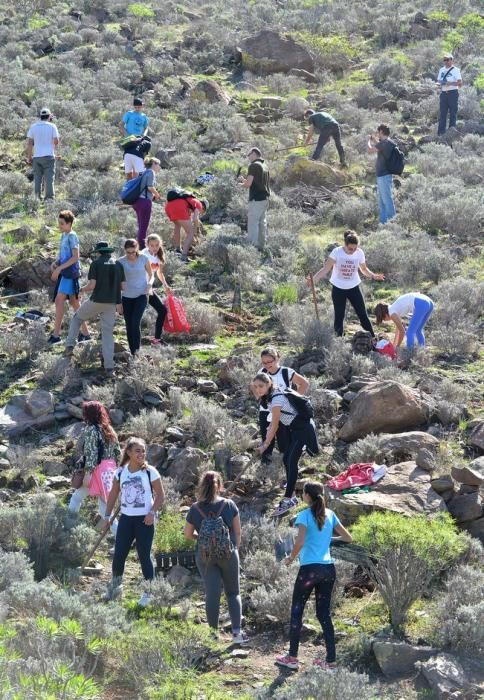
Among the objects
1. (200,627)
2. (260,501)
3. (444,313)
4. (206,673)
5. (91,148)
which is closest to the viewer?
(206,673)

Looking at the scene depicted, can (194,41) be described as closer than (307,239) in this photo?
No

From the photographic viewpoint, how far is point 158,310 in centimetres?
1432

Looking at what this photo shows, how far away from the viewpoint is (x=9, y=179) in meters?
20.6

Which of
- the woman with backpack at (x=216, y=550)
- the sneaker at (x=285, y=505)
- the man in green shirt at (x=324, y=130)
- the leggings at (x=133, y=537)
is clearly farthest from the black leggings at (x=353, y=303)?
the man in green shirt at (x=324, y=130)

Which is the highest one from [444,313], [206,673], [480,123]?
[480,123]

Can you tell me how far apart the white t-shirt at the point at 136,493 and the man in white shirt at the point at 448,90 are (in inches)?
667

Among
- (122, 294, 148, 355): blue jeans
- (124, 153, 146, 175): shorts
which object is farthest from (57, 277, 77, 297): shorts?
(124, 153, 146, 175): shorts

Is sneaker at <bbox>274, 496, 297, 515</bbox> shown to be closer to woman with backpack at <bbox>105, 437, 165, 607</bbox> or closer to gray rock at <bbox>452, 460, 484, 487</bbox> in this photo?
gray rock at <bbox>452, 460, 484, 487</bbox>

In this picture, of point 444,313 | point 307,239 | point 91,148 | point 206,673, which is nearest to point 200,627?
point 206,673

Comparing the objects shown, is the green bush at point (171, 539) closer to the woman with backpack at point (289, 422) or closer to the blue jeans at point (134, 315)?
the woman with backpack at point (289, 422)

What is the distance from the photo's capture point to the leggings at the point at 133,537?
9.04 meters

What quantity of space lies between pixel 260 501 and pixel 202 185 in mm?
11870

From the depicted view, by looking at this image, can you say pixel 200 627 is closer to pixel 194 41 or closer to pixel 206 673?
pixel 206 673

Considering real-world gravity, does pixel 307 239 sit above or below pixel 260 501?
above
